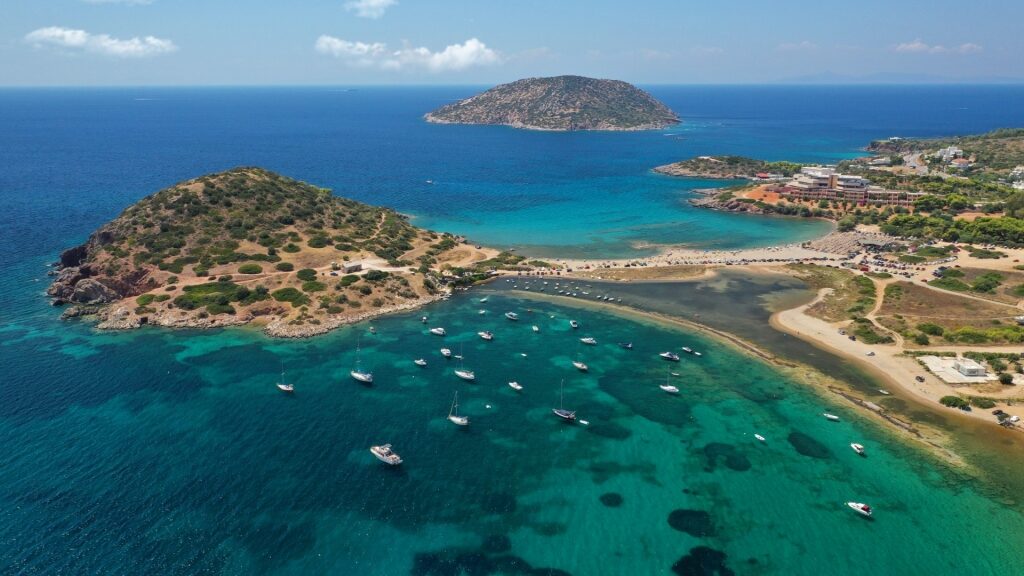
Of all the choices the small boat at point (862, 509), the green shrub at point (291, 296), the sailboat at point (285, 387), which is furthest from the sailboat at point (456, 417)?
the green shrub at point (291, 296)

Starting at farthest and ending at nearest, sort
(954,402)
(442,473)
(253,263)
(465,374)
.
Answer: (253,263)
(465,374)
(954,402)
(442,473)

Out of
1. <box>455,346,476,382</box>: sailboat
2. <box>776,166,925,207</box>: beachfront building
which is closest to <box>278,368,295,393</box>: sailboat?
<box>455,346,476,382</box>: sailboat

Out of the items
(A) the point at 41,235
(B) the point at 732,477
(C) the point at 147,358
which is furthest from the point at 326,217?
(B) the point at 732,477

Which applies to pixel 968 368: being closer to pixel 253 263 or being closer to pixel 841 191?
pixel 253 263

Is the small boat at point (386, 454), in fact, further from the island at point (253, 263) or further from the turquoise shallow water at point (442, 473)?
the island at point (253, 263)

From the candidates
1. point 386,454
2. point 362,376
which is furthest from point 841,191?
point 386,454

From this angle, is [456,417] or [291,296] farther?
[291,296]
